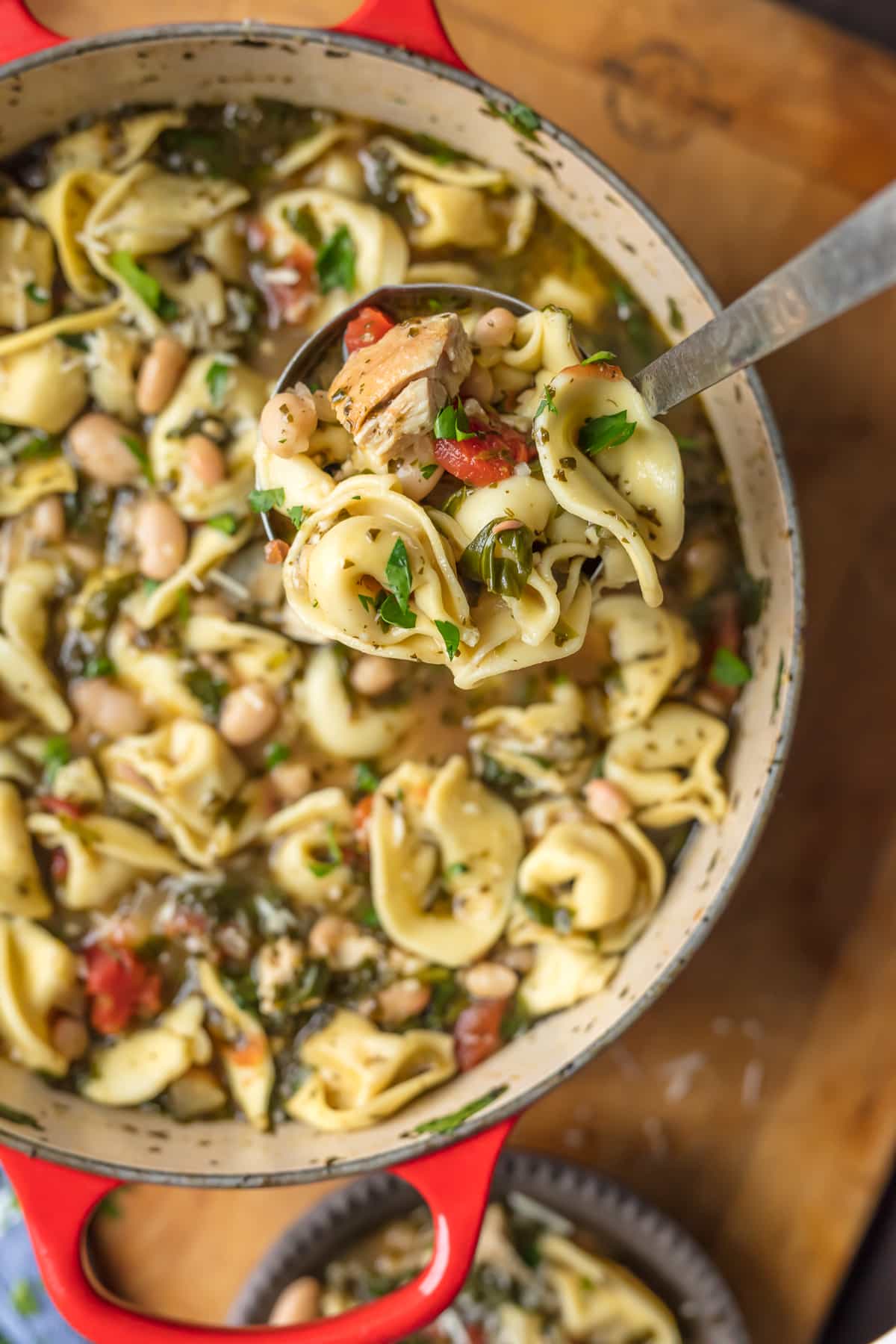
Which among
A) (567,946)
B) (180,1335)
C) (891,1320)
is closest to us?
(180,1335)

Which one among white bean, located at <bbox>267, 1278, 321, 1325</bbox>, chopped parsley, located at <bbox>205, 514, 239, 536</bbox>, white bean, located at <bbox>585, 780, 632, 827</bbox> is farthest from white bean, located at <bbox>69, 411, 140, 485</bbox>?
white bean, located at <bbox>267, 1278, 321, 1325</bbox>

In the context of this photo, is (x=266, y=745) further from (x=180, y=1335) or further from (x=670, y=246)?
(x=670, y=246)

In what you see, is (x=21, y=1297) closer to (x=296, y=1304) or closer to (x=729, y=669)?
(x=296, y=1304)

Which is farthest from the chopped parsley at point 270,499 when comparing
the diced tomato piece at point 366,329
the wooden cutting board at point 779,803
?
the wooden cutting board at point 779,803

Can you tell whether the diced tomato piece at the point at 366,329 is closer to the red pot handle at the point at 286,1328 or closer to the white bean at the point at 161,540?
the white bean at the point at 161,540

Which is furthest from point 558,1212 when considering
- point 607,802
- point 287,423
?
point 287,423

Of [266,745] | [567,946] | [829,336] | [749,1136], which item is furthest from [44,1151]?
[829,336]
